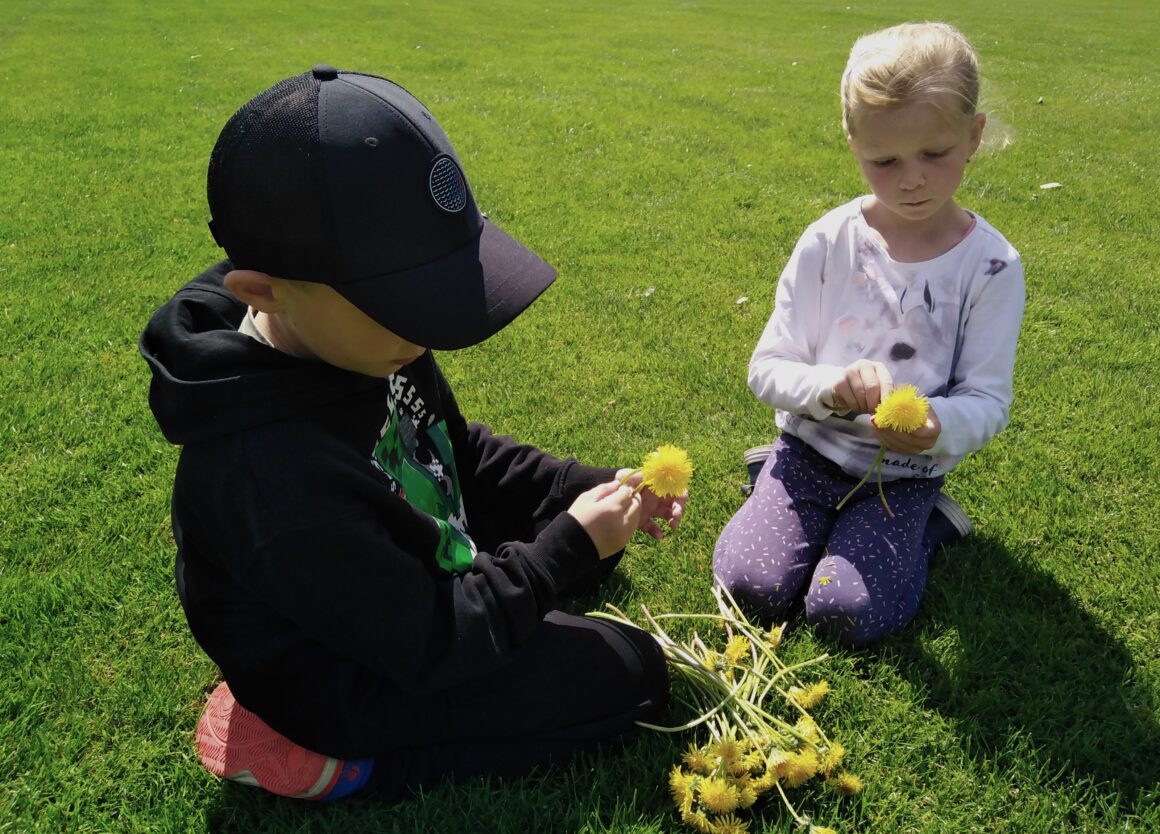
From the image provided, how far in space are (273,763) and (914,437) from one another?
5.88 feet

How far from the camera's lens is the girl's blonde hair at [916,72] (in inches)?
93.1

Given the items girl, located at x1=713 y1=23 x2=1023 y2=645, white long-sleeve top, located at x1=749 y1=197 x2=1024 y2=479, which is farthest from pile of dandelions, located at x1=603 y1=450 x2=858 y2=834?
white long-sleeve top, located at x1=749 y1=197 x2=1024 y2=479

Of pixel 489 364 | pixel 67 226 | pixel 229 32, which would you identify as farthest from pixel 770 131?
pixel 229 32

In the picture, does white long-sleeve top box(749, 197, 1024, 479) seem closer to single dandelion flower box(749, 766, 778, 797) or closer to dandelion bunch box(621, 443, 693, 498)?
dandelion bunch box(621, 443, 693, 498)

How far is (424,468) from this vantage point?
2.37m

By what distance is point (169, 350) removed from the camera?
179 centimetres

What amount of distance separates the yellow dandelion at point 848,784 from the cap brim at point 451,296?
4.41 feet

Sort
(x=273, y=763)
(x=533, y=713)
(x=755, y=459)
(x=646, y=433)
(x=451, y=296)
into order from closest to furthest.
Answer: (x=451, y=296)
(x=273, y=763)
(x=533, y=713)
(x=755, y=459)
(x=646, y=433)

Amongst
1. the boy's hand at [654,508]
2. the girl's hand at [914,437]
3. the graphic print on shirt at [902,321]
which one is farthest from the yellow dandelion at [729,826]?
the graphic print on shirt at [902,321]

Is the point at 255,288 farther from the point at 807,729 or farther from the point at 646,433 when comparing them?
the point at 646,433

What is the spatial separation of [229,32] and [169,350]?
14.1 meters

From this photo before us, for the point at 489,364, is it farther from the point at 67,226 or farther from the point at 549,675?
the point at 67,226

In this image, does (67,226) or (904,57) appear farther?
(67,226)

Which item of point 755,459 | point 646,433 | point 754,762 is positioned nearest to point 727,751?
point 754,762
